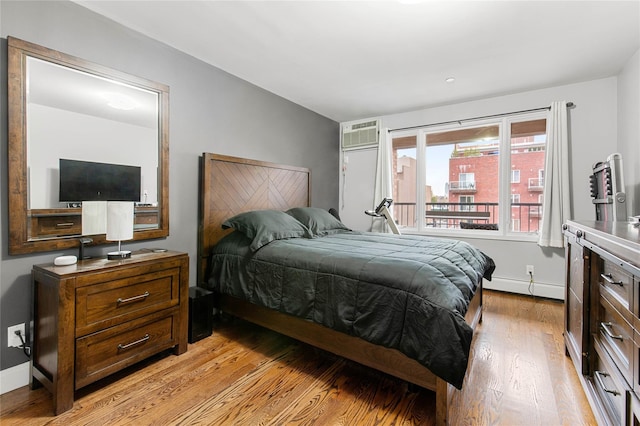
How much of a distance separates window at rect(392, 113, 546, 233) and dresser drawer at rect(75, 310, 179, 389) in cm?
354

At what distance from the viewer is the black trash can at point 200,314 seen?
2.33 meters

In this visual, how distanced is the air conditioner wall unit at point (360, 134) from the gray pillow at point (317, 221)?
173cm

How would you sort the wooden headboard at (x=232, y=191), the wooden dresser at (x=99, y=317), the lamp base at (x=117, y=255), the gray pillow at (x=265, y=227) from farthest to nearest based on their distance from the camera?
1. the wooden headboard at (x=232, y=191)
2. the gray pillow at (x=265, y=227)
3. the lamp base at (x=117, y=255)
4. the wooden dresser at (x=99, y=317)

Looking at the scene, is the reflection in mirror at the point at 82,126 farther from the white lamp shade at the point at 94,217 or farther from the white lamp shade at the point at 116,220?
the white lamp shade at the point at 116,220

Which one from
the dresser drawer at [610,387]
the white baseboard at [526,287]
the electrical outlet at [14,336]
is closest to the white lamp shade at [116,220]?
the electrical outlet at [14,336]

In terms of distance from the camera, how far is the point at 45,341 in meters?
1.65

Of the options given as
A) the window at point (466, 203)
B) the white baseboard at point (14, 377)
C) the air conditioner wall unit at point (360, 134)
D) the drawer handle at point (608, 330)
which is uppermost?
the air conditioner wall unit at point (360, 134)

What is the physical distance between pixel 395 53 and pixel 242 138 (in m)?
1.78

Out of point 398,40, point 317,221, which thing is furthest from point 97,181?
point 398,40

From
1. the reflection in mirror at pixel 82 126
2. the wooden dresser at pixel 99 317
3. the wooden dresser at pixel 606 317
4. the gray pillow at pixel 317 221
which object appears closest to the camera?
the wooden dresser at pixel 606 317

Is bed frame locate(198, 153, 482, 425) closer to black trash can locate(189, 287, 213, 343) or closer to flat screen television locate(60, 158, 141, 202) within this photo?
black trash can locate(189, 287, 213, 343)

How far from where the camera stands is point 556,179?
130 inches

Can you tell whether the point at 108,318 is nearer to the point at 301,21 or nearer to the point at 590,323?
the point at 301,21

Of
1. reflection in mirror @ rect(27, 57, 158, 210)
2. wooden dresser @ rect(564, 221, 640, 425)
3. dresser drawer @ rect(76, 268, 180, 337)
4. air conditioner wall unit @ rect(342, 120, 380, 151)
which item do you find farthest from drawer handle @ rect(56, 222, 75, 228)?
air conditioner wall unit @ rect(342, 120, 380, 151)
